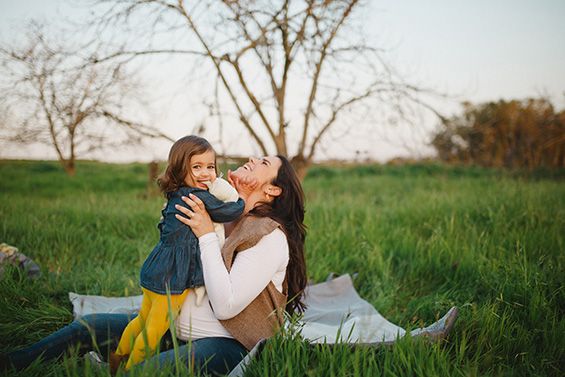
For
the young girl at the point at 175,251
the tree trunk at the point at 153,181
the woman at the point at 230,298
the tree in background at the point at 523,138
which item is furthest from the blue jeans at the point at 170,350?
the tree in background at the point at 523,138

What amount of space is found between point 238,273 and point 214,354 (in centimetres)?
39

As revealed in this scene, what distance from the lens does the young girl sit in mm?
2109

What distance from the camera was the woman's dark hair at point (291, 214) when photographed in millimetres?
2488

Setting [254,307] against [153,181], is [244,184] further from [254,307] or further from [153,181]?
[153,181]

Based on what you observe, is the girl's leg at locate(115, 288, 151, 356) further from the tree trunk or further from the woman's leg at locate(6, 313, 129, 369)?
the tree trunk

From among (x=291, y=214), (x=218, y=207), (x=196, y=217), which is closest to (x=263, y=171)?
(x=291, y=214)

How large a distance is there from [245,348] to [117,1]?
3.77 meters

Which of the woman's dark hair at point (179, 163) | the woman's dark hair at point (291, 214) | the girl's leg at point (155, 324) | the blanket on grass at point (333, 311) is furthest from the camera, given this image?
the blanket on grass at point (333, 311)

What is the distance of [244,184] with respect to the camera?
2.60 metres

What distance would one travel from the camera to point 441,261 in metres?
4.16

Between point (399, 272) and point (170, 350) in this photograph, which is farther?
point (399, 272)

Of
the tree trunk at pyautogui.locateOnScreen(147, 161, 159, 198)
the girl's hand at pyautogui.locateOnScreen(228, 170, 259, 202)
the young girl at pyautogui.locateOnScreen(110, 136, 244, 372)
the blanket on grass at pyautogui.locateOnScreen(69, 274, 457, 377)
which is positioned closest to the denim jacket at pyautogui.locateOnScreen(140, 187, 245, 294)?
the young girl at pyautogui.locateOnScreen(110, 136, 244, 372)

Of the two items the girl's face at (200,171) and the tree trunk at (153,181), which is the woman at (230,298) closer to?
the girl's face at (200,171)

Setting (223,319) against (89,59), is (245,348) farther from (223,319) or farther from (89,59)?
(89,59)
